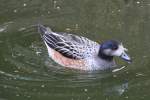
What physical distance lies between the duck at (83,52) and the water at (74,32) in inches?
6.9

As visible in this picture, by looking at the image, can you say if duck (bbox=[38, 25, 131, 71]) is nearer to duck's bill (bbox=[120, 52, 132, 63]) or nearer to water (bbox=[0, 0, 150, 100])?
duck's bill (bbox=[120, 52, 132, 63])

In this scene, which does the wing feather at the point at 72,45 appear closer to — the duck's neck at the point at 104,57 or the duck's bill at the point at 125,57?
the duck's neck at the point at 104,57

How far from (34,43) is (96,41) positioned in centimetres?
129

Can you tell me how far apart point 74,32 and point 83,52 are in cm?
127

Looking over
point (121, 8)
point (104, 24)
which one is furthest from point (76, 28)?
point (121, 8)

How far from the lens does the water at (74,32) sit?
35.3 feet

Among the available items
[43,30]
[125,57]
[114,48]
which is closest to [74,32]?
[43,30]

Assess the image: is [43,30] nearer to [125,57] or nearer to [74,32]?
[74,32]

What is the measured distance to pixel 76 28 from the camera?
13.5 m

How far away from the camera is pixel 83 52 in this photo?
12.0 metres

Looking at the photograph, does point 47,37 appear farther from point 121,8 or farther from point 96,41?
point 121,8

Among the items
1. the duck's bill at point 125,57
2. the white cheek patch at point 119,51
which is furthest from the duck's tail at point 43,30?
the duck's bill at point 125,57

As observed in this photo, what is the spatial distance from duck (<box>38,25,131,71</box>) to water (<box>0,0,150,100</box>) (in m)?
0.18

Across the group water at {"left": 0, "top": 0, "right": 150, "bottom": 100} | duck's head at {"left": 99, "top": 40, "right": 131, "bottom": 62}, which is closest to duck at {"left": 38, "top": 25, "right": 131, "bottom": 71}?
duck's head at {"left": 99, "top": 40, "right": 131, "bottom": 62}
